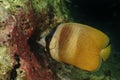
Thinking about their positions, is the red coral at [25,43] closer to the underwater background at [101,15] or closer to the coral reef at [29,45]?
the coral reef at [29,45]

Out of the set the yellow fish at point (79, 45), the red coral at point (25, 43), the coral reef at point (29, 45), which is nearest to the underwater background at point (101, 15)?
the coral reef at point (29, 45)

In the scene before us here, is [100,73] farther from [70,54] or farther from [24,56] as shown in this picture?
[24,56]

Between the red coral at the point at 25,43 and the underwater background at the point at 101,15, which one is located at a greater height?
the red coral at the point at 25,43

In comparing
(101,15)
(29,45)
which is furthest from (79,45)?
(101,15)

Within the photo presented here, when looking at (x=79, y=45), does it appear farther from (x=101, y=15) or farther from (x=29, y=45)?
(x=101, y=15)

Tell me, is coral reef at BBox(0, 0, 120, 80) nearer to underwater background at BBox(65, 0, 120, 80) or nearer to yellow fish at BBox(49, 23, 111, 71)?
yellow fish at BBox(49, 23, 111, 71)

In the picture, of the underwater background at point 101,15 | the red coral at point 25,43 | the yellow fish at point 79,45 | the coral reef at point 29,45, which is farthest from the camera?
the underwater background at point 101,15

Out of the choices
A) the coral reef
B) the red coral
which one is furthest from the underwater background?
the red coral

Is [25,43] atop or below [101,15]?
atop

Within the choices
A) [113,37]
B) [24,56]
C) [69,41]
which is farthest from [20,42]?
[113,37]
